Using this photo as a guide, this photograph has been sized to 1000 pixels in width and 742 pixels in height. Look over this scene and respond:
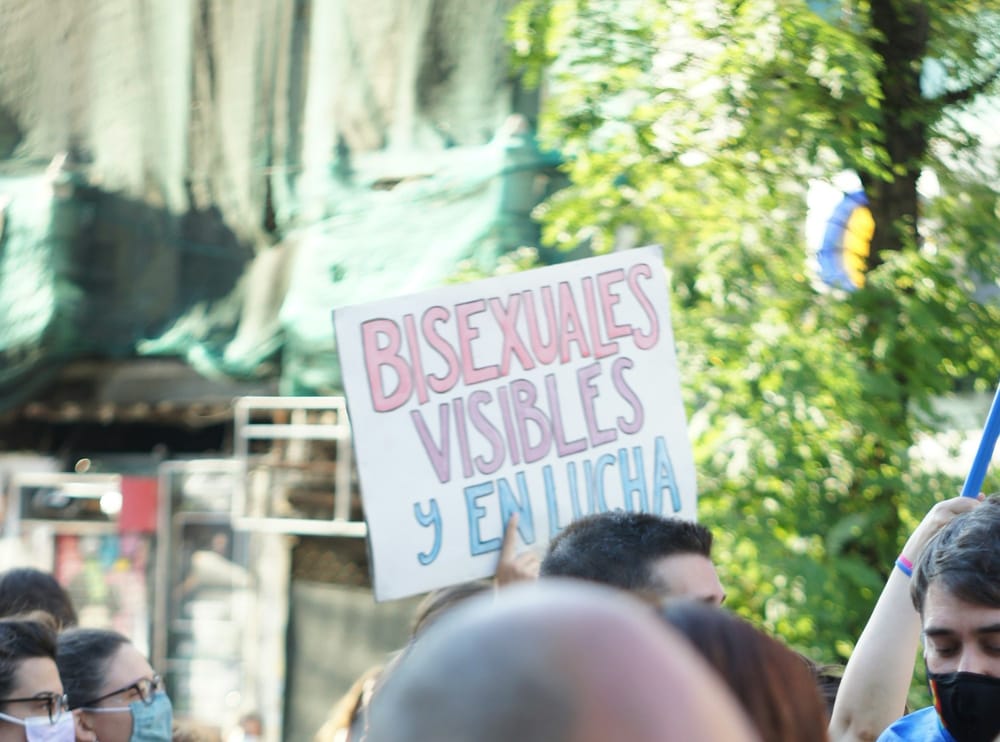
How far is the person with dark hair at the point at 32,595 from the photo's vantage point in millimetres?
4395

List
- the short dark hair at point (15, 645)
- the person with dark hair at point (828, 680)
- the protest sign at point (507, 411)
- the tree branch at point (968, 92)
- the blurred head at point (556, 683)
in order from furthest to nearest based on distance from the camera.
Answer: the tree branch at point (968, 92), the protest sign at point (507, 411), the short dark hair at point (15, 645), the person with dark hair at point (828, 680), the blurred head at point (556, 683)

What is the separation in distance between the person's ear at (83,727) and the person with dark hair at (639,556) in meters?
1.53

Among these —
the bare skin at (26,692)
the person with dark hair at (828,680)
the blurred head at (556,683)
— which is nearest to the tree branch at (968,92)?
the person with dark hair at (828,680)

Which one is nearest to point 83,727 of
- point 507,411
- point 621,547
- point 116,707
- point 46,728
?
point 116,707

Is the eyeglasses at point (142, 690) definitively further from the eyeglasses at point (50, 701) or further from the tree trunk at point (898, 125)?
the tree trunk at point (898, 125)

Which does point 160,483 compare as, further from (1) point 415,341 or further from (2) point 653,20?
(1) point 415,341

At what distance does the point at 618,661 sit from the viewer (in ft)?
2.44

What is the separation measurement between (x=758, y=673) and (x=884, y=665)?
1.56 meters

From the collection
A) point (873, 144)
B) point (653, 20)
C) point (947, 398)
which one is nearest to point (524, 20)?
point (653, 20)

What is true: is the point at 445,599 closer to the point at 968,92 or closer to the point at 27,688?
the point at 27,688

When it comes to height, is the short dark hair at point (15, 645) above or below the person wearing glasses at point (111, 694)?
above

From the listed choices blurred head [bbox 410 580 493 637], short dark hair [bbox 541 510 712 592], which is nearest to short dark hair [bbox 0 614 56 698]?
blurred head [bbox 410 580 493 637]

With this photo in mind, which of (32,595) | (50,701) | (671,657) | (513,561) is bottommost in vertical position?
(32,595)

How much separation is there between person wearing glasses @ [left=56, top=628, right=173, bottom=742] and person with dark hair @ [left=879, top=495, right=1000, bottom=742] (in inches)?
80.9
